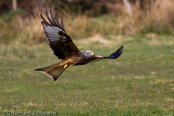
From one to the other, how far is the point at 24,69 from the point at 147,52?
6.87 metres

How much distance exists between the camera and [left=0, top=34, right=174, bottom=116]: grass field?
7.97 m

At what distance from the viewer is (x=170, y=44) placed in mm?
21297

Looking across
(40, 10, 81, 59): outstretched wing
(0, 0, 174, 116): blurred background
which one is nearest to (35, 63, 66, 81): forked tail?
(40, 10, 81, 59): outstretched wing

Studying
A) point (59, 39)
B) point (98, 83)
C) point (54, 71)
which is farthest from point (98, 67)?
point (59, 39)

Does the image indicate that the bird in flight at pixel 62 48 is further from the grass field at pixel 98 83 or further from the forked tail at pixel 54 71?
the grass field at pixel 98 83

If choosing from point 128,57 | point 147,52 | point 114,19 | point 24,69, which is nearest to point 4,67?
point 24,69

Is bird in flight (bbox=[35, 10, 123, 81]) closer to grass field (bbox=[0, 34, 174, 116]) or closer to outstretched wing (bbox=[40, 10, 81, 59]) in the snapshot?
outstretched wing (bbox=[40, 10, 81, 59])

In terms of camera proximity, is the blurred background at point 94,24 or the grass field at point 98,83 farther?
the blurred background at point 94,24

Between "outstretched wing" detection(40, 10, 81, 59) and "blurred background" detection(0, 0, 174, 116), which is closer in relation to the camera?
"outstretched wing" detection(40, 10, 81, 59)

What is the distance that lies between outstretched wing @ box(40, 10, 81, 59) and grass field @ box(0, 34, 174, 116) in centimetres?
113

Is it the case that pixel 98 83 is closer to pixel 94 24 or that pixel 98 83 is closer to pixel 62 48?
pixel 62 48

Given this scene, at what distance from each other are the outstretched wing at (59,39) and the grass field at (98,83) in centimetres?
113

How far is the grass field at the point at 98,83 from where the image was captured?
314 inches

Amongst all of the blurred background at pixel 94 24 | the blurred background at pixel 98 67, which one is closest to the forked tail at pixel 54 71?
the blurred background at pixel 98 67
